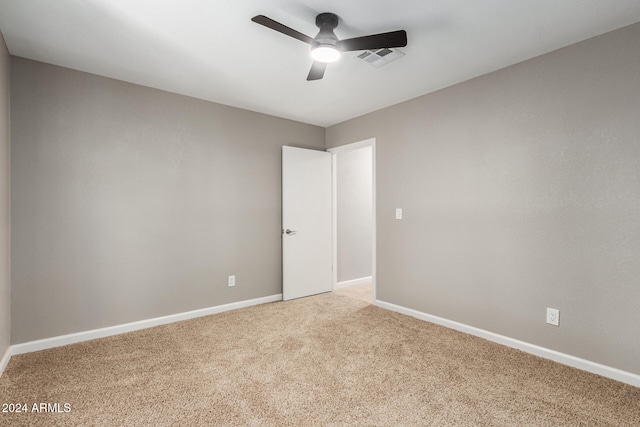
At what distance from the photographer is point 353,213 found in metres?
5.06

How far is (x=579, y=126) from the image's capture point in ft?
7.77

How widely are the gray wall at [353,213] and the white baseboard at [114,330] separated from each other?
1.58 m

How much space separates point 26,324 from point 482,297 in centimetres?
386

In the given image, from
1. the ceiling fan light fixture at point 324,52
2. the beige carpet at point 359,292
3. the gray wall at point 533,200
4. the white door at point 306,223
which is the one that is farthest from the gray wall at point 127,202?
the ceiling fan light fixture at point 324,52

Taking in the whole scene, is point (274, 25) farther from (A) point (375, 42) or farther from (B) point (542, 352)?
(B) point (542, 352)

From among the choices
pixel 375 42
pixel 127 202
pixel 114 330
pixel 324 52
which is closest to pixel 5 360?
pixel 114 330

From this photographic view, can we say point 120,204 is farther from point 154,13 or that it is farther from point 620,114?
point 620,114

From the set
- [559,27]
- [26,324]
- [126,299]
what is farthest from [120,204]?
[559,27]

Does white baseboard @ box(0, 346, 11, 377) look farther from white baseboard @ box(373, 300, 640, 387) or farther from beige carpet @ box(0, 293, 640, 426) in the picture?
white baseboard @ box(373, 300, 640, 387)

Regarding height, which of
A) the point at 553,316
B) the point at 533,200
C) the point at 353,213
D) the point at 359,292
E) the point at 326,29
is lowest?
the point at 359,292

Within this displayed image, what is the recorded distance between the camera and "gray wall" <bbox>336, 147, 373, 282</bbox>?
16.0ft

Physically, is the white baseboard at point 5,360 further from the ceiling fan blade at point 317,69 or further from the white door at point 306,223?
the ceiling fan blade at point 317,69

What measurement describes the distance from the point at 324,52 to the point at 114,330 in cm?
299

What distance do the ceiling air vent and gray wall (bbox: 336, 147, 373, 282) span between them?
2.04 meters
